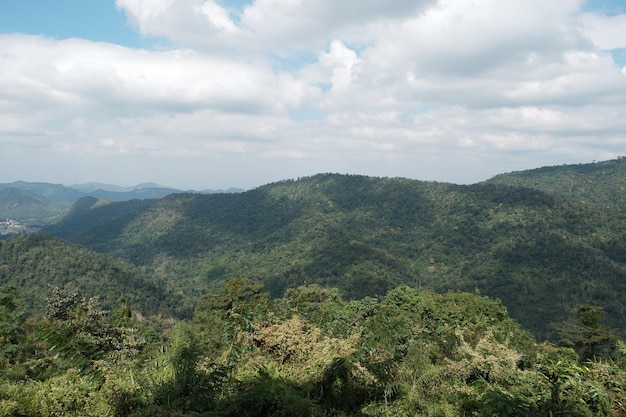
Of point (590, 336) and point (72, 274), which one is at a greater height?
point (590, 336)

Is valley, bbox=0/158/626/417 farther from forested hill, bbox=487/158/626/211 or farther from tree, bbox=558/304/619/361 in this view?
forested hill, bbox=487/158/626/211

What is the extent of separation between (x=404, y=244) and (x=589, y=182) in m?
111

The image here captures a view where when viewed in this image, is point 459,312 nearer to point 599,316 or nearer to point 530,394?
point 599,316

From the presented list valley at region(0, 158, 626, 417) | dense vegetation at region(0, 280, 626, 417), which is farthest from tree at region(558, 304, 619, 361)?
dense vegetation at region(0, 280, 626, 417)

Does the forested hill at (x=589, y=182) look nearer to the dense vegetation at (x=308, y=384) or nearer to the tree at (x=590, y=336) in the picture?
the tree at (x=590, y=336)

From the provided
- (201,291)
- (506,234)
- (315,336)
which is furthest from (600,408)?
(506,234)

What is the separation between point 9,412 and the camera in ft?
18.1

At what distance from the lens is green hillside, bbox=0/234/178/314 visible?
85.2 meters

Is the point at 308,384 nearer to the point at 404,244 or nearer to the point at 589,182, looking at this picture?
the point at 404,244

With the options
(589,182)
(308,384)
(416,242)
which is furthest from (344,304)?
(589,182)

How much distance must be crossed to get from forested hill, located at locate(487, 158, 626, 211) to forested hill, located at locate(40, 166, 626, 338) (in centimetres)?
660

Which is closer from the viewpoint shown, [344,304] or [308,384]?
[308,384]

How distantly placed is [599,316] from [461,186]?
462 ft

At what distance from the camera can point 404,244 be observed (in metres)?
138
